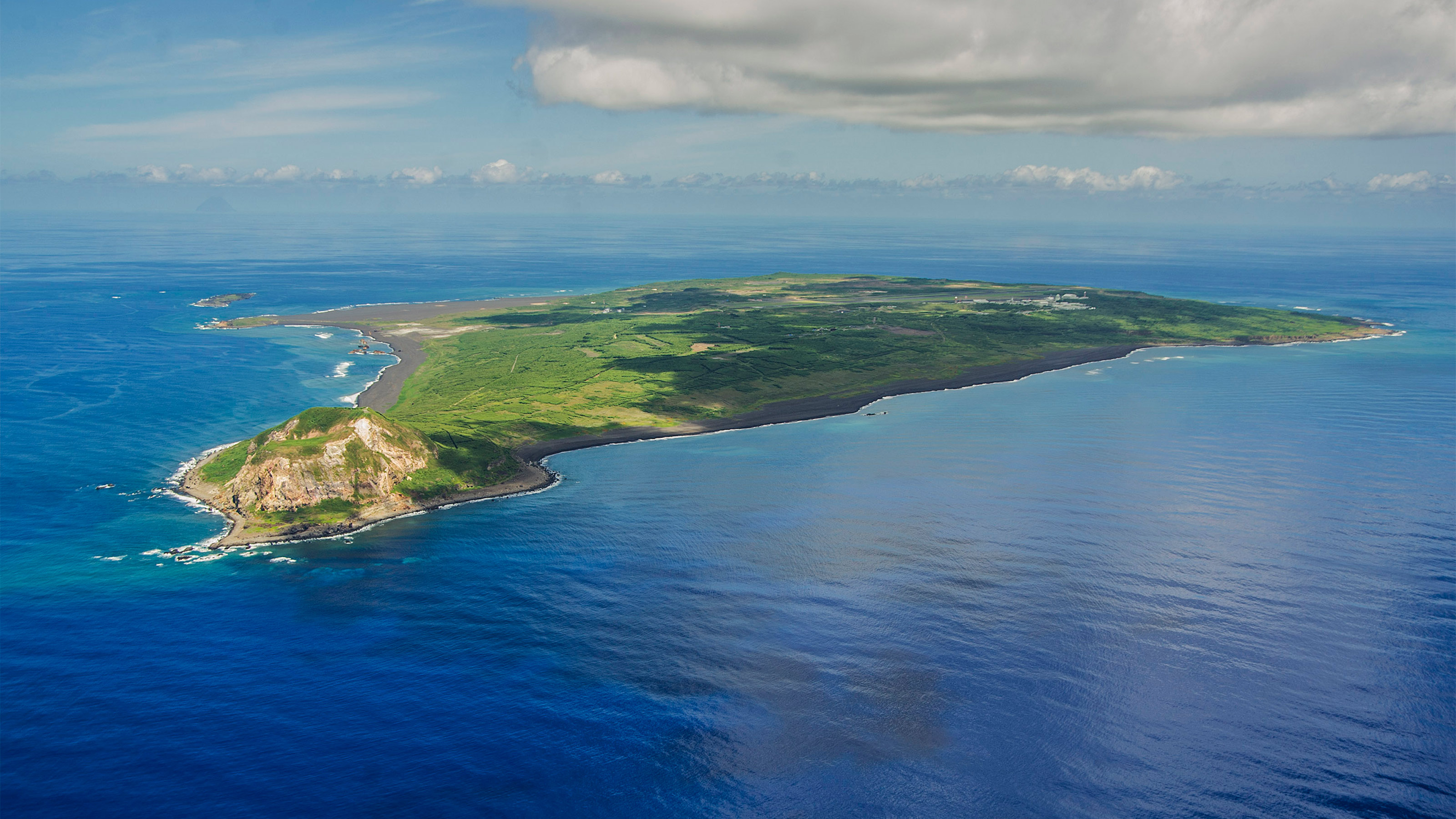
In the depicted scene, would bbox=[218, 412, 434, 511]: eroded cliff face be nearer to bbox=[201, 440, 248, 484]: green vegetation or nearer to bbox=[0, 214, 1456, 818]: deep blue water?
bbox=[201, 440, 248, 484]: green vegetation

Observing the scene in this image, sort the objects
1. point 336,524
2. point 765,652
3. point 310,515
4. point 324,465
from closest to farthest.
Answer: point 765,652 → point 336,524 → point 310,515 → point 324,465

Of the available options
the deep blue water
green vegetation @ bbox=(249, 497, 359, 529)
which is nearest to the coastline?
green vegetation @ bbox=(249, 497, 359, 529)

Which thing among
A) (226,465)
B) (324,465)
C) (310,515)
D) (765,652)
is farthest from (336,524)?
(765,652)

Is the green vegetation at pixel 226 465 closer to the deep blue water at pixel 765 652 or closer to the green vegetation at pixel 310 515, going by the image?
the deep blue water at pixel 765 652

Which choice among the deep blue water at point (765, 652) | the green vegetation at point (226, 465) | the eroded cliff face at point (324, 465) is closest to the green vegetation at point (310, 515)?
the eroded cliff face at point (324, 465)

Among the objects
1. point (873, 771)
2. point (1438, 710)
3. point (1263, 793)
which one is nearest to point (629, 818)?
point (873, 771)

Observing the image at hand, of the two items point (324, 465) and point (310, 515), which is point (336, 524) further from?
point (324, 465)
